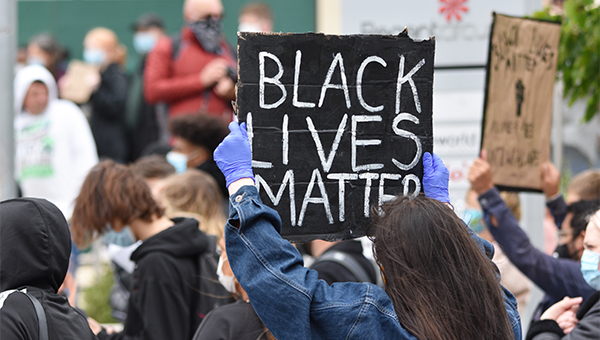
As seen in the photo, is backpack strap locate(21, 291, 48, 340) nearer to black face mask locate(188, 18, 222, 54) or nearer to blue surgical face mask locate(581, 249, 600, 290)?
blue surgical face mask locate(581, 249, 600, 290)

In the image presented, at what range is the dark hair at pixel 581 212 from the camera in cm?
345

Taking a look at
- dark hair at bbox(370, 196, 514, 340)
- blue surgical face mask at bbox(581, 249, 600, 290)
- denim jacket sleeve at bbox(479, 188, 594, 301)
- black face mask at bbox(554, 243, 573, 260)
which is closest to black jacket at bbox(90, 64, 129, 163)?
denim jacket sleeve at bbox(479, 188, 594, 301)

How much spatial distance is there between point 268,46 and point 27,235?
3.56ft

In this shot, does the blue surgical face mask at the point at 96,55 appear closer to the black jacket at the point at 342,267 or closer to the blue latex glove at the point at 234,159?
the black jacket at the point at 342,267

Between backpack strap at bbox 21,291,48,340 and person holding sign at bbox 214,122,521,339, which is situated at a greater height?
person holding sign at bbox 214,122,521,339

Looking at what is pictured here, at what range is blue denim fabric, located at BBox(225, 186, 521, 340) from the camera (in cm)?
188

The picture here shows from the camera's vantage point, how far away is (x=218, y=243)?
3.50 meters

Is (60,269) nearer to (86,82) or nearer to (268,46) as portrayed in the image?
(268,46)

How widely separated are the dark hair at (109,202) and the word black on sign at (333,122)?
133 centimetres

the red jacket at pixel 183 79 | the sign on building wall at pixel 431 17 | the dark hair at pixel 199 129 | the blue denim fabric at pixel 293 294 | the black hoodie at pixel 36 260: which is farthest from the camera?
the red jacket at pixel 183 79

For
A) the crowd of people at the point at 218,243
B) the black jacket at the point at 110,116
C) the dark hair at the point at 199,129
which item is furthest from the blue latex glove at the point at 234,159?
the black jacket at the point at 110,116

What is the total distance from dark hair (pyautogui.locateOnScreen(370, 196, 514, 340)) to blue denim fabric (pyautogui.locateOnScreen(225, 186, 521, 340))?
0.07m

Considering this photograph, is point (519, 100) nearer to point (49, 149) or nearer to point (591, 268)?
point (591, 268)

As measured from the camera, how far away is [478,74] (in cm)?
553
